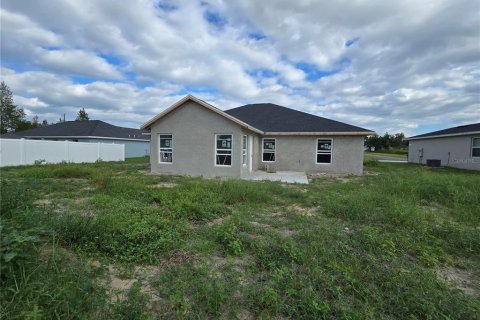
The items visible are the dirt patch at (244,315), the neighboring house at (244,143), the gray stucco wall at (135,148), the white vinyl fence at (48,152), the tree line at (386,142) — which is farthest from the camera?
the tree line at (386,142)

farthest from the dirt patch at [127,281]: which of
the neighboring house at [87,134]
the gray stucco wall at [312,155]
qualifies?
the neighboring house at [87,134]

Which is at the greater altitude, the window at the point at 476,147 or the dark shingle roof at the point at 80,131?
the dark shingle roof at the point at 80,131

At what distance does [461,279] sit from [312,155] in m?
12.3

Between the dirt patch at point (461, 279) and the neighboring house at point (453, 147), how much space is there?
1806cm

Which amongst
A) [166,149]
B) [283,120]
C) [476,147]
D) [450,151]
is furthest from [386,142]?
[166,149]

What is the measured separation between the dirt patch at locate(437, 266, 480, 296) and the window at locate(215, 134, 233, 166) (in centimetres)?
951

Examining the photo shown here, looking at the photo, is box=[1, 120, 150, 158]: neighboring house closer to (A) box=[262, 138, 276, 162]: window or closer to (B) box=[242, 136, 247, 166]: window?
(A) box=[262, 138, 276, 162]: window

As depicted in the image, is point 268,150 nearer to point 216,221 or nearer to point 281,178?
point 281,178

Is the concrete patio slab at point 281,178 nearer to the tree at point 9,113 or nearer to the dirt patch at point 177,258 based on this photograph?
the dirt patch at point 177,258

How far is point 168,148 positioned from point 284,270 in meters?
11.2

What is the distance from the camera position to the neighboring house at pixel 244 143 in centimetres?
1236

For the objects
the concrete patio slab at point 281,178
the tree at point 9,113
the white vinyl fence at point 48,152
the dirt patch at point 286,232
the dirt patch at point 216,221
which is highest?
the tree at point 9,113

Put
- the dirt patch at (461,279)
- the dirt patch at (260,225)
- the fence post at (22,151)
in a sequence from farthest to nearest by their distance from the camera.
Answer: the fence post at (22,151), the dirt patch at (260,225), the dirt patch at (461,279)

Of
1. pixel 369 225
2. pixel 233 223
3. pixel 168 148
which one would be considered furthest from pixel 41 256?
pixel 168 148
